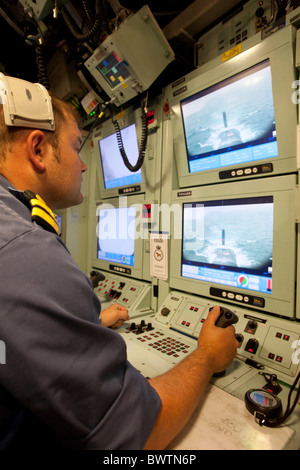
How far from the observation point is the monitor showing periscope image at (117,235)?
2.31m

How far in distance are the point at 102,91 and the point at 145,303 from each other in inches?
77.0

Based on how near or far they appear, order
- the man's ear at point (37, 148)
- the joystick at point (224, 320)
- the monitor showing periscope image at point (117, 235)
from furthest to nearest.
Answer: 1. the monitor showing periscope image at point (117, 235)
2. the joystick at point (224, 320)
3. the man's ear at point (37, 148)

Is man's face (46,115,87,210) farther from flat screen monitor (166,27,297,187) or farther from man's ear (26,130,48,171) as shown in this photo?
flat screen monitor (166,27,297,187)

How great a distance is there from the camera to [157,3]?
6.70ft

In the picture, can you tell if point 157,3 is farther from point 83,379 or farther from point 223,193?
point 83,379

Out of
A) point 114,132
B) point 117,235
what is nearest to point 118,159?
point 114,132

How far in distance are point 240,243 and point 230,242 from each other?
0.22ft

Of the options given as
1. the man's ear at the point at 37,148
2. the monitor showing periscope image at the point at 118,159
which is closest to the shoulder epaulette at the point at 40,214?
the man's ear at the point at 37,148

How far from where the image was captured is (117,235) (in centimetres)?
248

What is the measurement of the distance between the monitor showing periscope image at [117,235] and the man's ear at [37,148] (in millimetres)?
1304

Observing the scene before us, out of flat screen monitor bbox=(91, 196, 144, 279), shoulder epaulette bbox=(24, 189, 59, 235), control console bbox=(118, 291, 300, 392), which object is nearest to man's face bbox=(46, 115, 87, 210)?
shoulder epaulette bbox=(24, 189, 59, 235)

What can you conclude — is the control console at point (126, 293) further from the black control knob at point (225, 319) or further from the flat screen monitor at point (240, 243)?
the black control knob at point (225, 319)

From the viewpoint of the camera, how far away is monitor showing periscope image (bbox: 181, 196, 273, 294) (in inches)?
54.0

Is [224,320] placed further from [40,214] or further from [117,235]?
[117,235]
